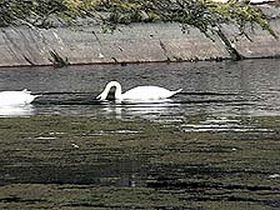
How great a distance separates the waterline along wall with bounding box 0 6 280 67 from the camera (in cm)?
→ 4350

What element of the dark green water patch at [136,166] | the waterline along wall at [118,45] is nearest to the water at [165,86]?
the waterline along wall at [118,45]

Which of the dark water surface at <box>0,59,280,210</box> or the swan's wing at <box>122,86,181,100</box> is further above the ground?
the swan's wing at <box>122,86,181,100</box>

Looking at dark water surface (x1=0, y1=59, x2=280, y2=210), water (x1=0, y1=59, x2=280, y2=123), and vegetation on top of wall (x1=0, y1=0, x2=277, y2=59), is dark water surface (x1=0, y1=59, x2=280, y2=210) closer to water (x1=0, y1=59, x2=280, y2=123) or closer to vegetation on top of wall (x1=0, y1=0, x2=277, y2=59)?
water (x1=0, y1=59, x2=280, y2=123)

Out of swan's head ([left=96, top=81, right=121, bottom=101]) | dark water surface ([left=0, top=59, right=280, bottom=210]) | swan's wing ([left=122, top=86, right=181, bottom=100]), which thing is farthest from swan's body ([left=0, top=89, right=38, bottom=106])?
swan's wing ([left=122, top=86, right=181, bottom=100])

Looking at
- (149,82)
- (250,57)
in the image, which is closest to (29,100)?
(149,82)

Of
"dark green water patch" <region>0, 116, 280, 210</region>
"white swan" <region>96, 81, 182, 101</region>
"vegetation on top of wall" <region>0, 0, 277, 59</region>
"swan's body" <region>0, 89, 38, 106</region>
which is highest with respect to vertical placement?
"vegetation on top of wall" <region>0, 0, 277, 59</region>

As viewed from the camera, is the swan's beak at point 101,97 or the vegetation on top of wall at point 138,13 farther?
the vegetation on top of wall at point 138,13

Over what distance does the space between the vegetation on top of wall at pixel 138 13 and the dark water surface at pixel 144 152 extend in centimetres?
1824

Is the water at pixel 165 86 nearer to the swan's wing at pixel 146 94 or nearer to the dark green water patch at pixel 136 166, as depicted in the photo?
the swan's wing at pixel 146 94

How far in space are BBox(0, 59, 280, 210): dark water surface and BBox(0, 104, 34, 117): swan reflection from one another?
0.07 ft

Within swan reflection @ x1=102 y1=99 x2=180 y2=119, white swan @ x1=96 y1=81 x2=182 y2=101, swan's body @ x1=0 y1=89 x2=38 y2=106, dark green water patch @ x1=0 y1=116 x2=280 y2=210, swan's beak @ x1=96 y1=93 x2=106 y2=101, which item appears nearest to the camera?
dark green water patch @ x1=0 y1=116 x2=280 y2=210

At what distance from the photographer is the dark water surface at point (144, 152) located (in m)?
11.4

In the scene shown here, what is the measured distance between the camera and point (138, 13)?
48188 millimetres

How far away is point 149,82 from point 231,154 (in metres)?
18.1
